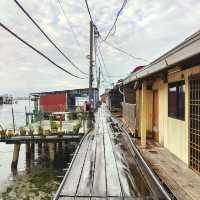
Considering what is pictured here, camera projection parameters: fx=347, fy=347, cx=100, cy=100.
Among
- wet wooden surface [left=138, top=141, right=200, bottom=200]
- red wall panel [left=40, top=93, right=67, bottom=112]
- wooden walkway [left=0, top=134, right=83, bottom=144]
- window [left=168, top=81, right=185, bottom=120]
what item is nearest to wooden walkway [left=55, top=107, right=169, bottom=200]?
wet wooden surface [left=138, top=141, right=200, bottom=200]

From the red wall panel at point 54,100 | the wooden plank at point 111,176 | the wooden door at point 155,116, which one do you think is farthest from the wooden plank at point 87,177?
the red wall panel at point 54,100

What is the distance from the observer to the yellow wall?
31.9ft

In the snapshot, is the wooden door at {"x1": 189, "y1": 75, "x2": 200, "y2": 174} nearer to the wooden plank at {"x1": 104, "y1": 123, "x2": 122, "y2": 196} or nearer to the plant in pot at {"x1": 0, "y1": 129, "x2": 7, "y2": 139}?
the wooden plank at {"x1": 104, "y1": 123, "x2": 122, "y2": 196}

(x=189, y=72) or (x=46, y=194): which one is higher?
(x=189, y=72)

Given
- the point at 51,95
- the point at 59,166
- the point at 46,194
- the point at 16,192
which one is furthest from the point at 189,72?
the point at 51,95

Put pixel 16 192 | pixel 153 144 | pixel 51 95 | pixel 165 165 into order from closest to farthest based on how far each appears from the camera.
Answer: pixel 165 165 < pixel 153 144 < pixel 16 192 < pixel 51 95

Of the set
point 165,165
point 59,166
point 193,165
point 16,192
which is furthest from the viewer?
point 59,166

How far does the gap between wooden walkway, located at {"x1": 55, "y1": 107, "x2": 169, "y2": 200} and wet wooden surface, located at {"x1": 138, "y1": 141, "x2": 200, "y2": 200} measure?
1.44 ft

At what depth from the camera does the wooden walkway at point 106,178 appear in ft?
22.8

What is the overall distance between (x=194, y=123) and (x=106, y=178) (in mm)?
2723

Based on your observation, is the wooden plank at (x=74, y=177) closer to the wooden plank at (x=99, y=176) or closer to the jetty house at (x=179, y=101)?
the wooden plank at (x=99, y=176)

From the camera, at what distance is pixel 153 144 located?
13758mm

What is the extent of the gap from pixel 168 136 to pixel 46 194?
23.5 ft

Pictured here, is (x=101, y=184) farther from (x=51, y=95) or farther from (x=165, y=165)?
(x=51, y=95)
